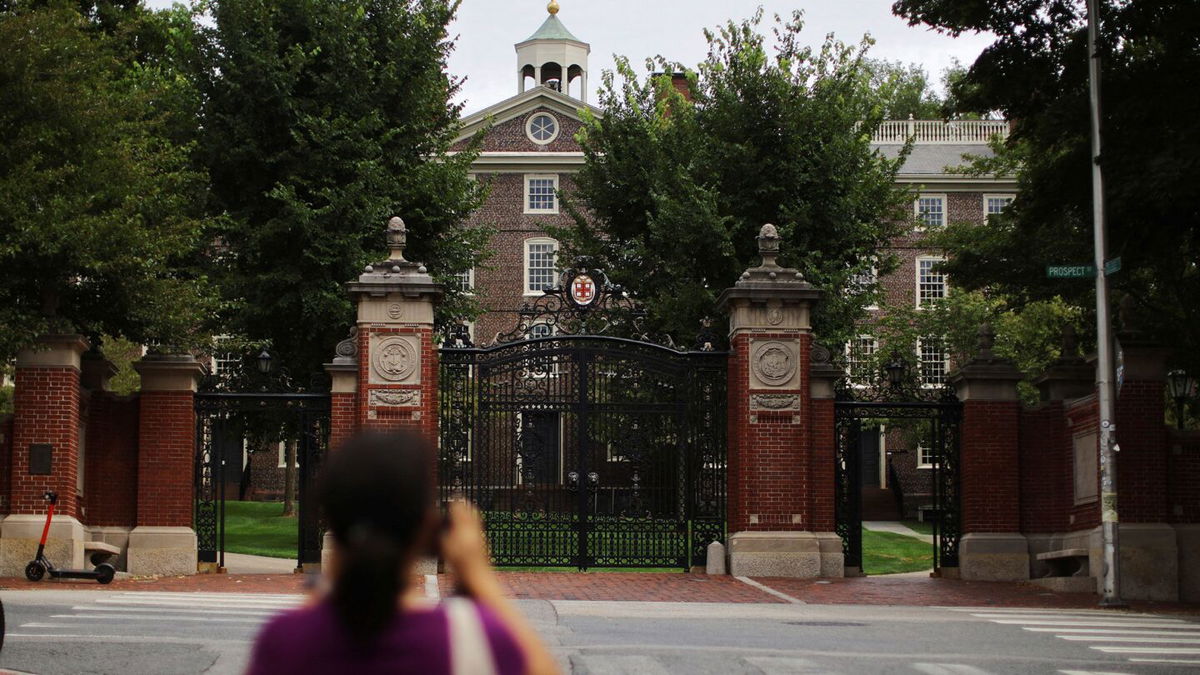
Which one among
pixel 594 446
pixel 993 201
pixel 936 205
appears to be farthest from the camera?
pixel 993 201

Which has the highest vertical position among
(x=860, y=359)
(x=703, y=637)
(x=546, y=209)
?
(x=546, y=209)

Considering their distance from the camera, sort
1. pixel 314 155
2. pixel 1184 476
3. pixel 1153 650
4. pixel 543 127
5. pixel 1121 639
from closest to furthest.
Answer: pixel 1153 650
pixel 1121 639
pixel 1184 476
pixel 314 155
pixel 543 127

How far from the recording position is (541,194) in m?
51.5

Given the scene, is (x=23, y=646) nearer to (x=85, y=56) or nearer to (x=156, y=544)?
(x=156, y=544)

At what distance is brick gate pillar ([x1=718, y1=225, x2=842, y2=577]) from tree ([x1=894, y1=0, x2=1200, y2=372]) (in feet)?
11.8

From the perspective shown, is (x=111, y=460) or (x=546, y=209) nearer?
(x=111, y=460)

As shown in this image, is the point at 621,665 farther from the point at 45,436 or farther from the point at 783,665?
the point at 45,436

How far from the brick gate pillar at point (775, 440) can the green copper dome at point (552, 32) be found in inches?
1563

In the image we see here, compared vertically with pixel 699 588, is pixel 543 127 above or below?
above

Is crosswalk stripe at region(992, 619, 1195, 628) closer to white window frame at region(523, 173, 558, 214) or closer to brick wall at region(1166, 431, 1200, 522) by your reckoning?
brick wall at region(1166, 431, 1200, 522)

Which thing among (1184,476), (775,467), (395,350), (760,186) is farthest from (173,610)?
(760,186)

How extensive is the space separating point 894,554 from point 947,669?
21510mm

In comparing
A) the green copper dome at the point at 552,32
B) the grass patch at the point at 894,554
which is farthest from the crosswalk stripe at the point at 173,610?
the green copper dome at the point at 552,32

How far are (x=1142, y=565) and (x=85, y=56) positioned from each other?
1580 cm
